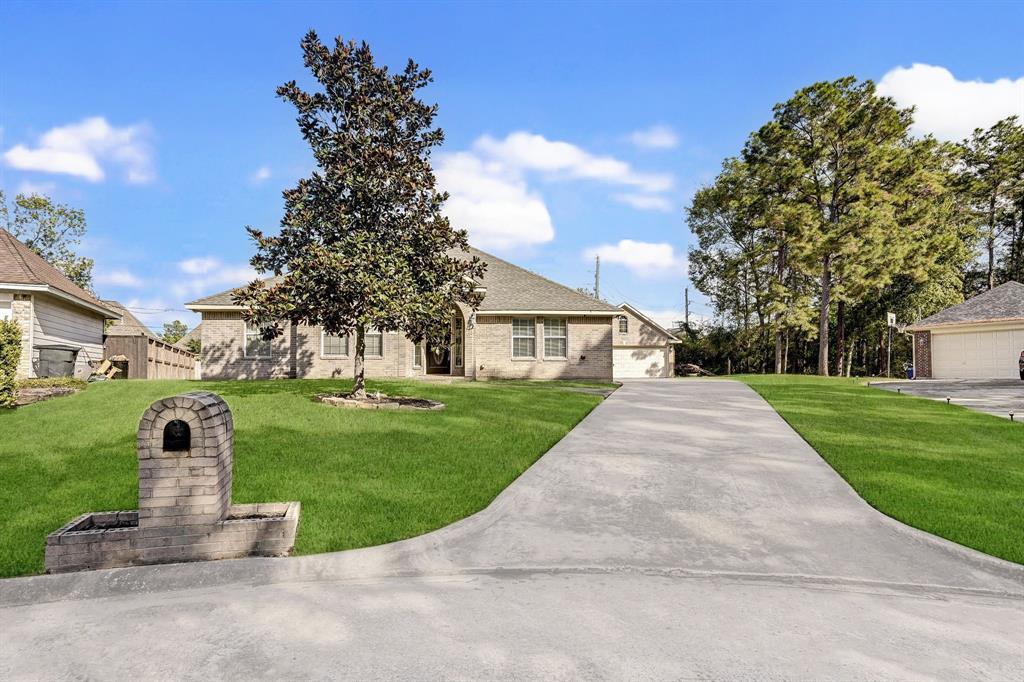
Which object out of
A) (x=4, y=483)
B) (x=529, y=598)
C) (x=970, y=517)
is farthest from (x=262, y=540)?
(x=970, y=517)

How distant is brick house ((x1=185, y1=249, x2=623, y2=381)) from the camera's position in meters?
22.5

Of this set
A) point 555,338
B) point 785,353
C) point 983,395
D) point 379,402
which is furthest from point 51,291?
point 785,353

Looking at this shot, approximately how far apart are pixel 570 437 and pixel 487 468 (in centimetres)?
266

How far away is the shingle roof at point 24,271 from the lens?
53.4 feet

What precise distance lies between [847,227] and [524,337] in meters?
19.1

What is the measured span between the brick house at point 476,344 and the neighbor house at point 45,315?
12.4 ft

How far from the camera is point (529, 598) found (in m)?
4.28

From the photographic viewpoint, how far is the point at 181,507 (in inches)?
195

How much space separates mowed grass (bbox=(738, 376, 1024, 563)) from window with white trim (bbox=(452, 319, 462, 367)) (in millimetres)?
13771

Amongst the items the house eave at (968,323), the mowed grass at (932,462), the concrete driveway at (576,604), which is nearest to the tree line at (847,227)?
the house eave at (968,323)

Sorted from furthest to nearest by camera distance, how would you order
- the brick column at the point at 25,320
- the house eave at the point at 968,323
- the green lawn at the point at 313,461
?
the house eave at the point at 968,323, the brick column at the point at 25,320, the green lawn at the point at 313,461

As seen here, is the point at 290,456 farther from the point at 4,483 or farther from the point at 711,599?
the point at 711,599

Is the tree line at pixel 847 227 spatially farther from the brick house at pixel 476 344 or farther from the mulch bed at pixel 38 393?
the mulch bed at pixel 38 393

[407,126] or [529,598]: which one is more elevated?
[407,126]
